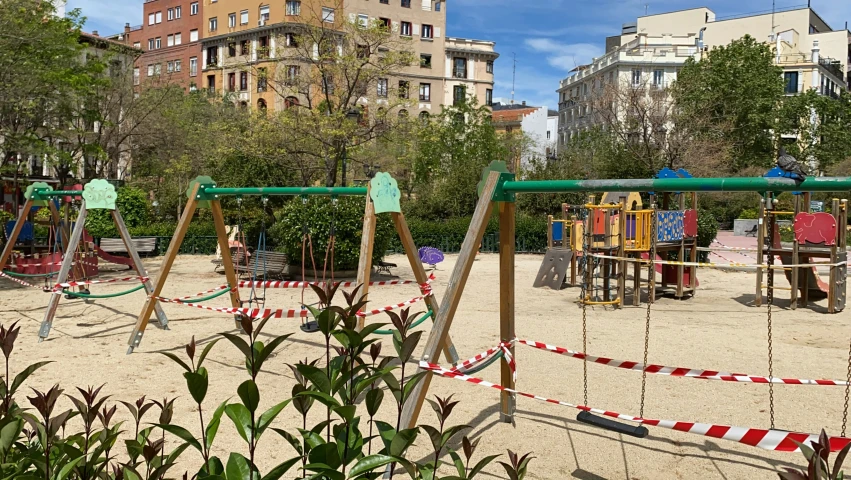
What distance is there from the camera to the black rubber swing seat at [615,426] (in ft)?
11.9

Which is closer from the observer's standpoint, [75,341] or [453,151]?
[75,341]

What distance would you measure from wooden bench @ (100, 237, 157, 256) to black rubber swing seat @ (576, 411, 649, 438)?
13807 mm

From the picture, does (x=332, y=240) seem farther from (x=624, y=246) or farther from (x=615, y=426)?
(x=624, y=246)

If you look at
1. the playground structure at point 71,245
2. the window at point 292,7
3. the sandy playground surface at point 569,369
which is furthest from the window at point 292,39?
the window at point 292,7

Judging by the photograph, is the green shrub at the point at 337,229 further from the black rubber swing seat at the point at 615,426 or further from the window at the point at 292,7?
the window at the point at 292,7

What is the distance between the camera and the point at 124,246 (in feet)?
53.3

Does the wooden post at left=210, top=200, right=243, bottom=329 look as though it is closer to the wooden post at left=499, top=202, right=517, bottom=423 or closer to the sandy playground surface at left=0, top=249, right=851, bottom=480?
the sandy playground surface at left=0, top=249, right=851, bottom=480

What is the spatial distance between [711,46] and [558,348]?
6286 cm

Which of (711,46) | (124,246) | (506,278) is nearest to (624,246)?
(506,278)

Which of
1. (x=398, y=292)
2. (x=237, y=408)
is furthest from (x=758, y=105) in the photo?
(x=237, y=408)

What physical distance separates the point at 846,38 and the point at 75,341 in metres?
71.9

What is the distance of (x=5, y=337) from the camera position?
5.63 feet

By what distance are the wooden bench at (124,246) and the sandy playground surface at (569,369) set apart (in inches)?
165

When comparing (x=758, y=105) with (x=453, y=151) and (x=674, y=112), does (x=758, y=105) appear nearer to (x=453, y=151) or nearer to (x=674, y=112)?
(x=674, y=112)
